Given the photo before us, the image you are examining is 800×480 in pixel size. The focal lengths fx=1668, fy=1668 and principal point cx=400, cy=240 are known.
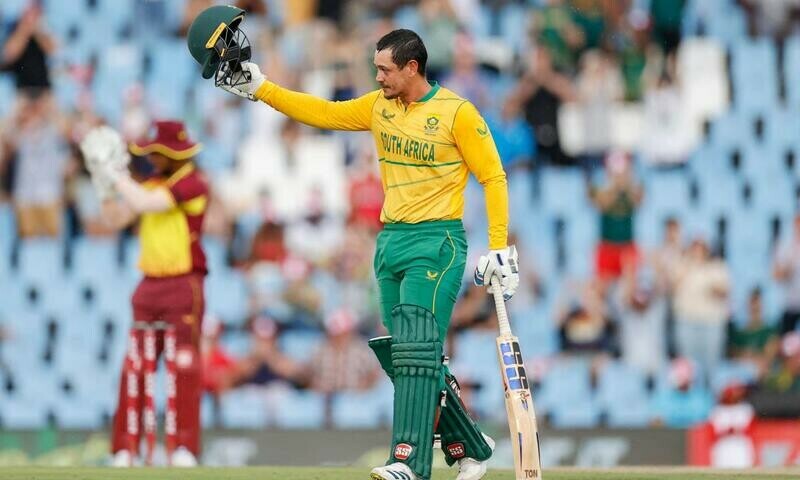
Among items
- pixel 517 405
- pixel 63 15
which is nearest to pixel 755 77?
pixel 63 15

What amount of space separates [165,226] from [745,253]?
19.6ft

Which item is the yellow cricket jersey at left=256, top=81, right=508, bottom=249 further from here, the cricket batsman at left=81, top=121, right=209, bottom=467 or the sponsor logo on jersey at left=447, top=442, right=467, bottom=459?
the cricket batsman at left=81, top=121, right=209, bottom=467

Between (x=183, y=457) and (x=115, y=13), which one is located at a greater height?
(x=115, y=13)

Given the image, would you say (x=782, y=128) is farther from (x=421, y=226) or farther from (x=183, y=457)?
(x=421, y=226)

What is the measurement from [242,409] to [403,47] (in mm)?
6809

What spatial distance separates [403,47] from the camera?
6801 mm

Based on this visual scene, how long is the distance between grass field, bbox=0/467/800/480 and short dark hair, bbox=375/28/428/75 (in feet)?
6.52

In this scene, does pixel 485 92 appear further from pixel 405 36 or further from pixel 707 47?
pixel 405 36

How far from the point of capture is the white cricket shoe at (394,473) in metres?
6.48

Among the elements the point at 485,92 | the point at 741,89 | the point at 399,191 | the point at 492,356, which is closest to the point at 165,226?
the point at 399,191

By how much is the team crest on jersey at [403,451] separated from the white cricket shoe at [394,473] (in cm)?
3

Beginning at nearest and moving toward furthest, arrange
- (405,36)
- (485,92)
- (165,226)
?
(405,36), (165,226), (485,92)

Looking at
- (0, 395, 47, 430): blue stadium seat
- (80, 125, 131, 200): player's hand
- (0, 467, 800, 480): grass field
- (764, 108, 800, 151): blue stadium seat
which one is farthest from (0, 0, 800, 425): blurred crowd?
(0, 467, 800, 480): grass field

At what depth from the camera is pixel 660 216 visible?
552 inches
